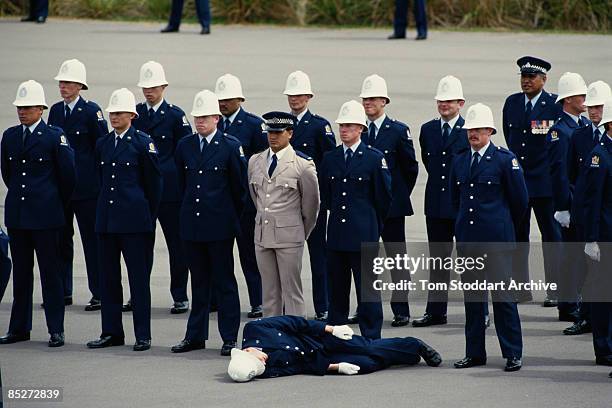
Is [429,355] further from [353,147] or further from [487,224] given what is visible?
[353,147]

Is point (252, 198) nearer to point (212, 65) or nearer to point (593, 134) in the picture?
point (593, 134)

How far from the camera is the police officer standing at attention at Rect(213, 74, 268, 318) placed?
14.4 metres

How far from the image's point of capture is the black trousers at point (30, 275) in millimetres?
13297

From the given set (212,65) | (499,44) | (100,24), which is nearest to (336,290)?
(212,65)

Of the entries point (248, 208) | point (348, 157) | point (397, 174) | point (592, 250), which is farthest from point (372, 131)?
point (592, 250)

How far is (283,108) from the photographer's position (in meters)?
21.0

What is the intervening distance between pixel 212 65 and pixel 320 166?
33.3 ft

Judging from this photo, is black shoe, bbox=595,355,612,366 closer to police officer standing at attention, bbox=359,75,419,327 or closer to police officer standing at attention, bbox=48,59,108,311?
police officer standing at attention, bbox=359,75,419,327

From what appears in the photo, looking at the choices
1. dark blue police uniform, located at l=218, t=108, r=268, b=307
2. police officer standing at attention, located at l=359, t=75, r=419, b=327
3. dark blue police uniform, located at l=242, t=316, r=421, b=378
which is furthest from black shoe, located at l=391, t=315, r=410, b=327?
dark blue police uniform, located at l=242, t=316, r=421, b=378

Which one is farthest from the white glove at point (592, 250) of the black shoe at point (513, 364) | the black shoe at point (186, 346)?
the black shoe at point (186, 346)

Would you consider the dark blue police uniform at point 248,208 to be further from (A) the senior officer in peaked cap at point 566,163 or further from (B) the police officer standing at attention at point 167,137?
(A) the senior officer in peaked cap at point 566,163

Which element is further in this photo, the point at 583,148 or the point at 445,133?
the point at 445,133

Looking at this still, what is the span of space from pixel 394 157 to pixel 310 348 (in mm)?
2650

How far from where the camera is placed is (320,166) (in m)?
13.4
